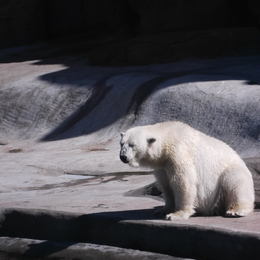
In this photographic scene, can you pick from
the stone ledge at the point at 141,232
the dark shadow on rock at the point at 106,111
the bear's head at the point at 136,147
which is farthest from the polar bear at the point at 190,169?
the dark shadow on rock at the point at 106,111

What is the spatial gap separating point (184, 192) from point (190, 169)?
0.55ft

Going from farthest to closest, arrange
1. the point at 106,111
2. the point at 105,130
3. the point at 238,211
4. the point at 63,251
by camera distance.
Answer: the point at 106,111 < the point at 105,130 < the point at 63,251 < the point at 238,211

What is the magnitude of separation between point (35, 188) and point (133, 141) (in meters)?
3.11

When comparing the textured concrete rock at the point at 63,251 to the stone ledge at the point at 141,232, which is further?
the textured concrete rock at the point at 63,251

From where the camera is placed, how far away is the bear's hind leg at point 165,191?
14.1 ft

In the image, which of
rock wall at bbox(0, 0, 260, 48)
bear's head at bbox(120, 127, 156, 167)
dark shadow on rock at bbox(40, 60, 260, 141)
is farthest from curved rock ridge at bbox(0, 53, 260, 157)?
bear's head at bbox(120, 127, 156, 167)

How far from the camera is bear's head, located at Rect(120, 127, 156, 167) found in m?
4.10

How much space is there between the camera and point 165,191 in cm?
436

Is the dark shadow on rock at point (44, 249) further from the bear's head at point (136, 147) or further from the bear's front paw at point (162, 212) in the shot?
the bear's head at point (136, 147)

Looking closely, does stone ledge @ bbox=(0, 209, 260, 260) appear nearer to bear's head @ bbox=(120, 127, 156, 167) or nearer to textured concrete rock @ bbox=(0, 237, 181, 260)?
textured concrete rock @ bbox=(0, 237, 181, 260)

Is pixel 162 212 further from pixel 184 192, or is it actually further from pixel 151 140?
pixel 151 140

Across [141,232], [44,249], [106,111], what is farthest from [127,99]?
[141,232]

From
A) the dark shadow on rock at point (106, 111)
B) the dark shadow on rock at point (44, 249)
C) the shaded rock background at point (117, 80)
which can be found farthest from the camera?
the dark shadow on rock at point (106, 111)

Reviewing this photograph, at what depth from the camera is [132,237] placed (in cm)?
431
